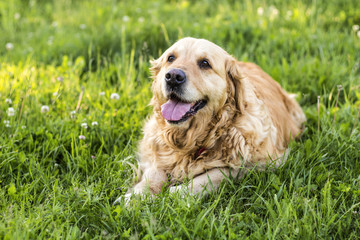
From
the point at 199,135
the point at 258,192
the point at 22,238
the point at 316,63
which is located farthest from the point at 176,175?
the point at 316,63

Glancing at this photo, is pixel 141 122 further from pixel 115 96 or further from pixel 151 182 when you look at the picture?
pixel 151 182

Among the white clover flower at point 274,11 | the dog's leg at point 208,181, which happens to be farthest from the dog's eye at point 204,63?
the white clover flower at point 274,11

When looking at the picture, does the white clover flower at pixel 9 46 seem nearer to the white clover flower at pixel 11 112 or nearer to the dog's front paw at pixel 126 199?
the white clover flower at pixel 11 112

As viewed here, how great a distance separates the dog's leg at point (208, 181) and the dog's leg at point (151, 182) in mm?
235

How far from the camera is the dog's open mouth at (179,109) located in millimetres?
2934

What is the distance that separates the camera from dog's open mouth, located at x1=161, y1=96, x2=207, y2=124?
2934 mm

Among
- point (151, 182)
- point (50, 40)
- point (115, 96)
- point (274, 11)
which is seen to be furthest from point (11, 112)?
point (274, 11)

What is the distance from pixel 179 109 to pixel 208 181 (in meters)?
0.56

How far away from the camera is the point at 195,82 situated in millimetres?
2873

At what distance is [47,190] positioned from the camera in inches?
109

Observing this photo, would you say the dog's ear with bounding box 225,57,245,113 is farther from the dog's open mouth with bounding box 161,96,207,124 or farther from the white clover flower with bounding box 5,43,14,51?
the white clover flower with bounding box 5,43,14,51

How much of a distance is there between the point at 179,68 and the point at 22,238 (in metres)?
1.49

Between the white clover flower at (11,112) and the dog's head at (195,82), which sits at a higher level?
the dog's head at (195,82)

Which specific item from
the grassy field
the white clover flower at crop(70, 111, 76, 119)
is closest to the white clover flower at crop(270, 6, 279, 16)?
the grassy field
